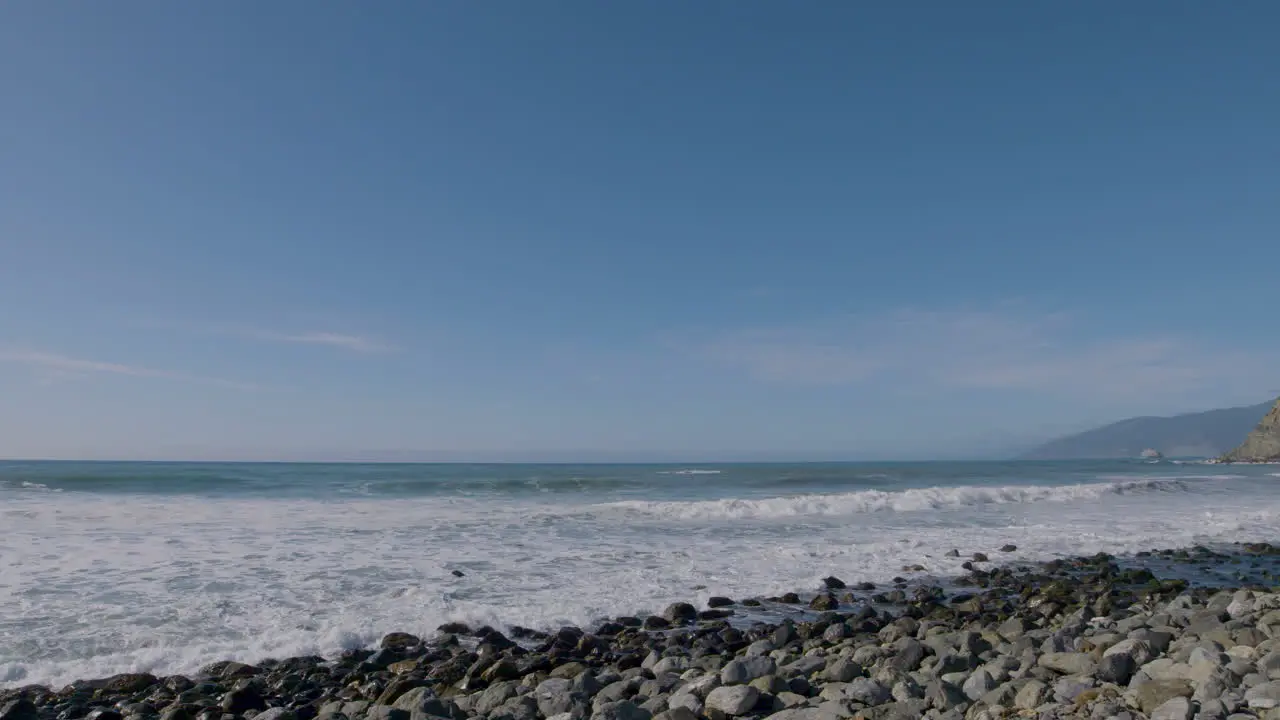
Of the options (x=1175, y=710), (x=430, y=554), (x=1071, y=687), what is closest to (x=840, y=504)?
(x=430, y=554)

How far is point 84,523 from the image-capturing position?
746 inches

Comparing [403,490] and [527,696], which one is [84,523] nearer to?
[403,490]

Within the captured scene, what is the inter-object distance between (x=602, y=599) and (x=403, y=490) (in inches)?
1001

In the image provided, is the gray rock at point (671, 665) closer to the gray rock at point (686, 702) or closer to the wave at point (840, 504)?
the gray rock at point (686, 702)

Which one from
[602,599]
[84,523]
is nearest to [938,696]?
[602,599]

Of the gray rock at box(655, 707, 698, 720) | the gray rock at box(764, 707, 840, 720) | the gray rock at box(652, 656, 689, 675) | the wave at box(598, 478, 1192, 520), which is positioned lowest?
the wave at box(598, 478, 1192, 520)

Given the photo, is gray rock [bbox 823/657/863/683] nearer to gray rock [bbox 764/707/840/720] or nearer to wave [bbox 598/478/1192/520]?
gray rock [bbox 764/707/840/720]

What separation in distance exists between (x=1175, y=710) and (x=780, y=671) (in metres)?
2.73

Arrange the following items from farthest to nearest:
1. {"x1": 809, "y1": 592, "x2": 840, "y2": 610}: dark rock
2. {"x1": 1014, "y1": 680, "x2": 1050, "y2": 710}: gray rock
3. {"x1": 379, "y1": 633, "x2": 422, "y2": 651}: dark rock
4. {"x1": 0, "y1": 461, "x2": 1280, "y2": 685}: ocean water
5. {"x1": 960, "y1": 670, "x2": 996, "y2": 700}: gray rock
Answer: {"x1": 809, "y1": 592, "x2": 840, "y2": 610}: dark rock
{"x1": 0, "y1": 461, "x2": 1280, "y2": 685}: ocean water
{"x1": 379, "y1": 633, "x2": 422, "y2": 651}: dark rock
{"x1": 960, "y1": 670, "x2": 996, "y2": 700}: gray rock
{"x1": 1014, "y1": 680, "x2": 1050, "y2": 710}: gray rock

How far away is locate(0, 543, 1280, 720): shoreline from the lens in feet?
16.6

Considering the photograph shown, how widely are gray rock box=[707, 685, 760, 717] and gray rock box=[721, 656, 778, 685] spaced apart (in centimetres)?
34

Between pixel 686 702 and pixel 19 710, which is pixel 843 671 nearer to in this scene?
pixel 686 702

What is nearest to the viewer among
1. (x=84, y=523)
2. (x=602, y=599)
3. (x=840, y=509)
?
(x=602, y=599)

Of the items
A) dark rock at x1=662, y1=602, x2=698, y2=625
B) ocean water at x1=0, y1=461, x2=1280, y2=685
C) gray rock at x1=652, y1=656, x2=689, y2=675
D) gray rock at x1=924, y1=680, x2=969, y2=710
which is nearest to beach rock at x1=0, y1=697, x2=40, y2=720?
ocean water at x1=0, y1=461, x2=1280, y2=685
